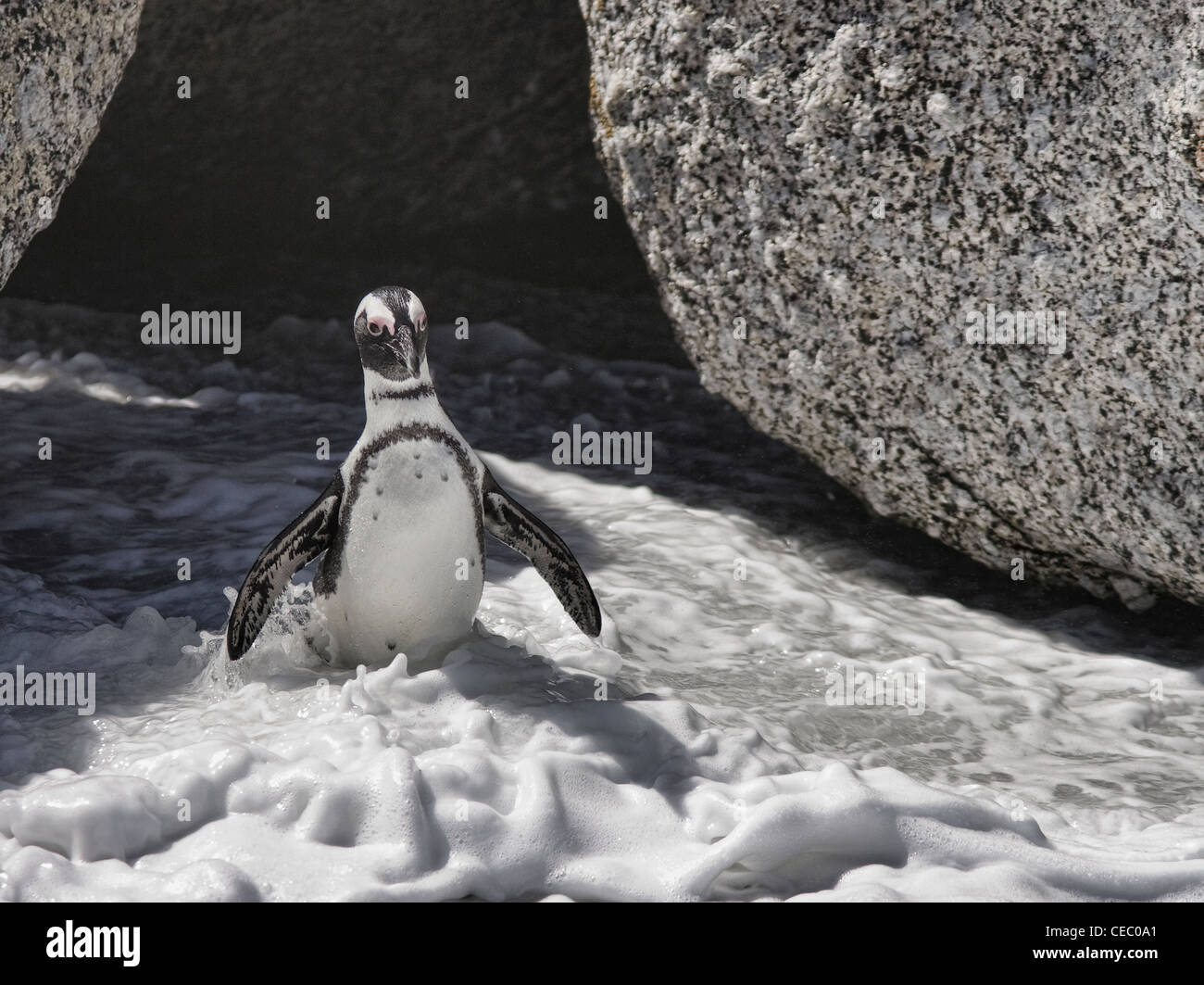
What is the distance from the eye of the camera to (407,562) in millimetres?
3318

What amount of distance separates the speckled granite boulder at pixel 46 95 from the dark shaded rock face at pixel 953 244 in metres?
1.67

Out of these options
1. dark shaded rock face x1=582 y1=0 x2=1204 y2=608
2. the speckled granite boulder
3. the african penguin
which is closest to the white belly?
the african penguin

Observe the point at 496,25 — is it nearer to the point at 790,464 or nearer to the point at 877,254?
the point at 790,464

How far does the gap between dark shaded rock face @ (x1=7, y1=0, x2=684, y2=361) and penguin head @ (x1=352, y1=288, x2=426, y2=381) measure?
13.0 ft

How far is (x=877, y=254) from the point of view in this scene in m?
4.15

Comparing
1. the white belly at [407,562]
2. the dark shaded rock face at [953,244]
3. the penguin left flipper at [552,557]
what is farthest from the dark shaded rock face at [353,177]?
the white belly at [407,562]

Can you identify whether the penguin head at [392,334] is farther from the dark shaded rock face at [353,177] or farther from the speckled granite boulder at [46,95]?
the dark shaded rock face at [353,177]

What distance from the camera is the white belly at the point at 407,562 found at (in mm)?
3275

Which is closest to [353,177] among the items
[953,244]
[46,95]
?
[46,95]

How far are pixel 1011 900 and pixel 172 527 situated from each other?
3161mm

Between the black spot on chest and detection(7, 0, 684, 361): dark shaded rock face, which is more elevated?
detection(7, 0, 684, 361): dark shaded rock face

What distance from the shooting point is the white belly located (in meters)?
3.28

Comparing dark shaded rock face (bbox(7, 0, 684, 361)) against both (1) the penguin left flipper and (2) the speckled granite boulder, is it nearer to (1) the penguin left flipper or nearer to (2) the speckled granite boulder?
(2) the speckled granite boulder
